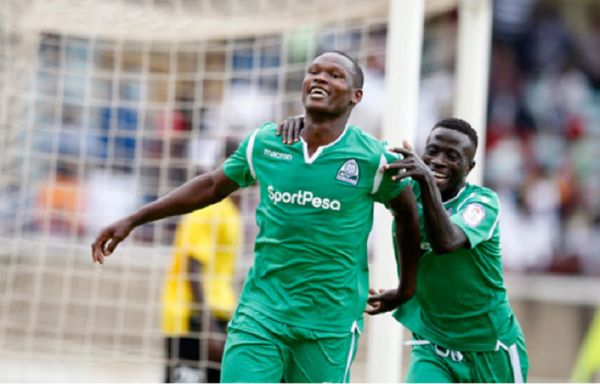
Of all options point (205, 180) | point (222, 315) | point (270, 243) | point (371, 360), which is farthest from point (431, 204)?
point (222, 315)

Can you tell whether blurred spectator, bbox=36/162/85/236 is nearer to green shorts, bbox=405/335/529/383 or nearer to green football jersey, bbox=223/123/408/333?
green shorts, bbox=405/335/529/383

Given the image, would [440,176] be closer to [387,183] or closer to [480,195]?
[480,195]

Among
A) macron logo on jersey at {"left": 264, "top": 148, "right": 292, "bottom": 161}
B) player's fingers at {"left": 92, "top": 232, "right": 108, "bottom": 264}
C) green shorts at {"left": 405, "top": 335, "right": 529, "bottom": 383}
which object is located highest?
macron logo on jersey at {"left": 264, "top": 148, "right": 292, "bottom": 161}

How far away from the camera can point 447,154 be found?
15.8 ft

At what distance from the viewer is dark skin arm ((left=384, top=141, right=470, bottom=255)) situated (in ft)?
14.4

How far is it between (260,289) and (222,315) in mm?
3286

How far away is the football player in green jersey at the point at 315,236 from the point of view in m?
4.45

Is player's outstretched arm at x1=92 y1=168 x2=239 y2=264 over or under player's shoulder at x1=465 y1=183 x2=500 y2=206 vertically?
under

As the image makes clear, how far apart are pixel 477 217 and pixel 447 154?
0.96 feet

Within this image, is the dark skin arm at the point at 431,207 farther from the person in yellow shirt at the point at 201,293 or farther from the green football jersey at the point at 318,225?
the person in yellow shirt at the point at 201,293

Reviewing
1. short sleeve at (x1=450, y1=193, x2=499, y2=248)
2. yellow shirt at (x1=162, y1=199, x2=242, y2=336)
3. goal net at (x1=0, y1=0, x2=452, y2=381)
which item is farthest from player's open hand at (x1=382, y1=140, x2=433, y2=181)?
yellow shirt at (x1=162, y1=199, x2=242, y2=336)

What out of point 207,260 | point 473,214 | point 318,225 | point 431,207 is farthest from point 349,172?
point 207,260

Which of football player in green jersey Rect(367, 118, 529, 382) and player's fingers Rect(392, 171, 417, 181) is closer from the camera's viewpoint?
player's fingers Rect(392, 171, 417, 181)

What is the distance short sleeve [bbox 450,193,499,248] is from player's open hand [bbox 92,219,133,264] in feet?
4.40
